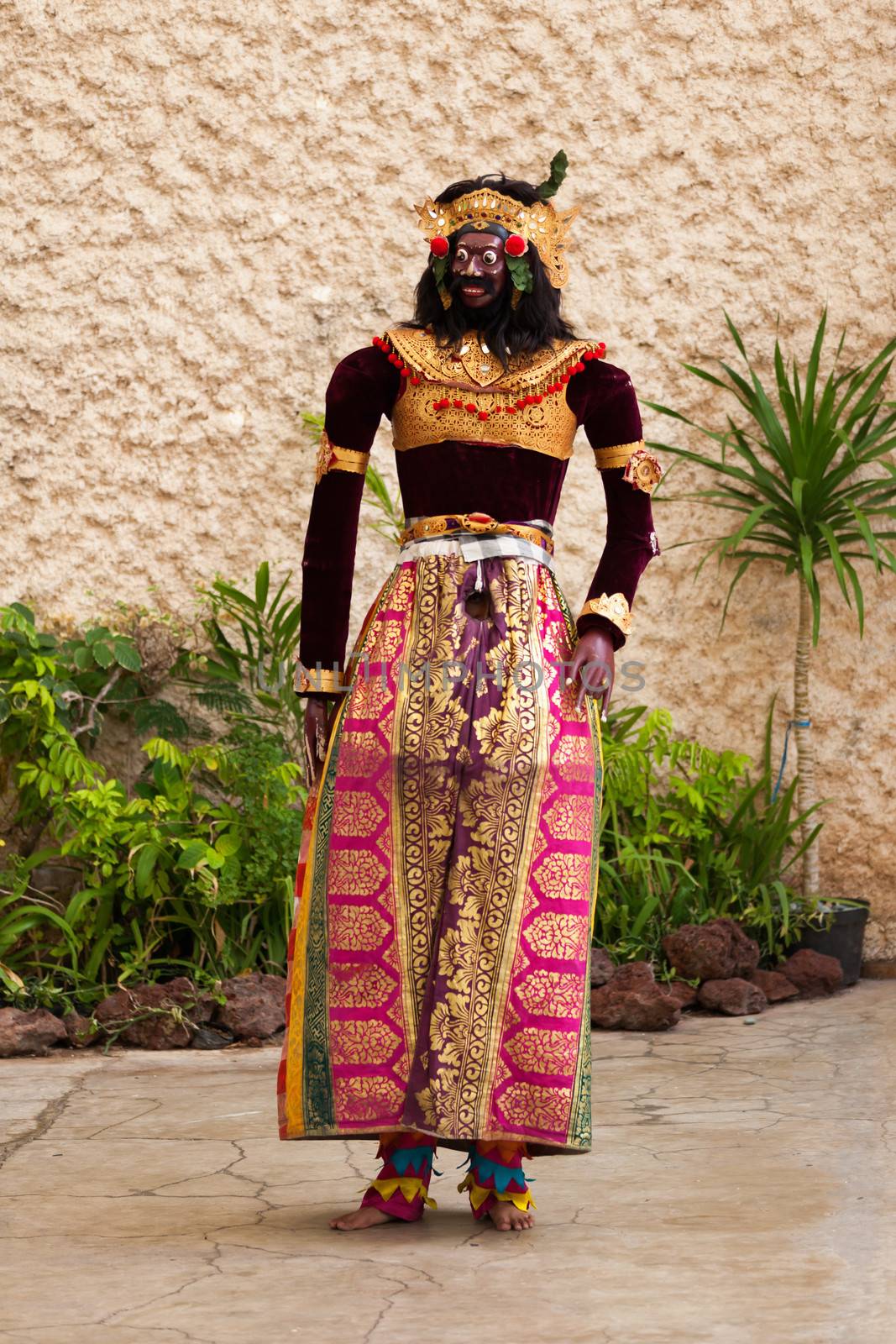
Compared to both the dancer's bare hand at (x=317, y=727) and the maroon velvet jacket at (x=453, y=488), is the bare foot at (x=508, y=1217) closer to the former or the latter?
the dancer's bare hand at (x=317, y=727)

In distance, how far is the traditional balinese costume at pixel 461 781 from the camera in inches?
105

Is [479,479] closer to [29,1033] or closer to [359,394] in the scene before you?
[359,394]

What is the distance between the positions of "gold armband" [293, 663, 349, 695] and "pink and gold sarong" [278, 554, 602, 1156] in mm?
114

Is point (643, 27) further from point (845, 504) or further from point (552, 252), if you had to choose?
point (552, 252)

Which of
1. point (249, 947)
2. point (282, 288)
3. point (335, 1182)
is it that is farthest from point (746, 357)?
point (335, 1182)

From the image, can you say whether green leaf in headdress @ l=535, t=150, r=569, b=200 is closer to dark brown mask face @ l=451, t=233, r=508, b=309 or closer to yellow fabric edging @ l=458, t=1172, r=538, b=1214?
dark brown mask face @ l=451, t=233, r=508, b=309

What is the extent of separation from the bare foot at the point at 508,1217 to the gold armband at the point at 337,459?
4.24 ft

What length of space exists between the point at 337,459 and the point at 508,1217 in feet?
4.39

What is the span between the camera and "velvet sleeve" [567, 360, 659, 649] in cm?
284

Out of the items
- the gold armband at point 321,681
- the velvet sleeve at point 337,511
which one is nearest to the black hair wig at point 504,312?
the velvet sleeve at point 337,511

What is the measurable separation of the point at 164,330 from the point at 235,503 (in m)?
0.61

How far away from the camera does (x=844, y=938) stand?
5.28 meters

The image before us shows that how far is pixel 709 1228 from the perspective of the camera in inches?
107

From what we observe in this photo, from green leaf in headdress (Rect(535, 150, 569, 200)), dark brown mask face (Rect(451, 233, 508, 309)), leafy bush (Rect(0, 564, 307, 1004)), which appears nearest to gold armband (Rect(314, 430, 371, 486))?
dark brown mask face (Rect(451, 233, 508, 309))
